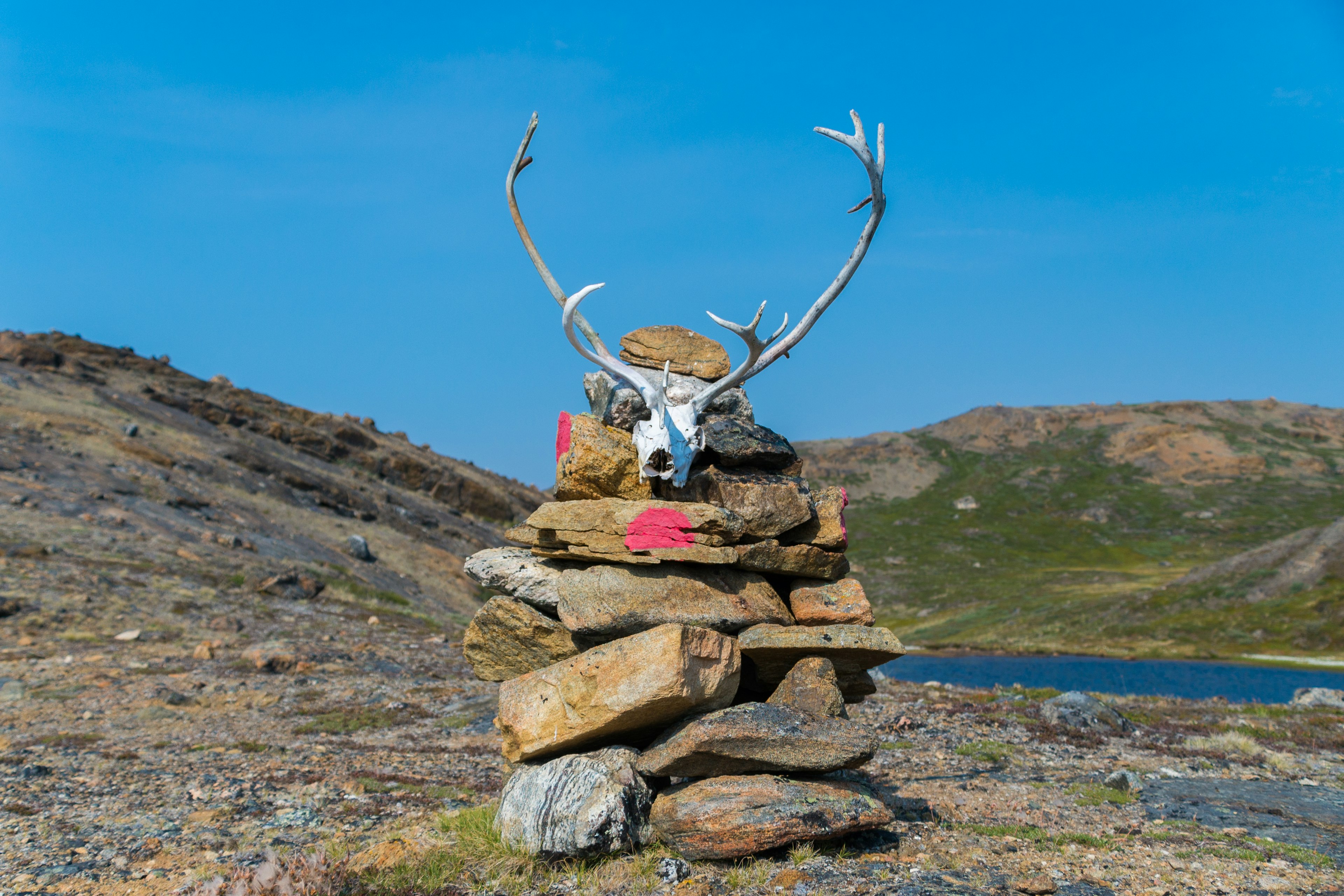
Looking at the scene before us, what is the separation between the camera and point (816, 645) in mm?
8195

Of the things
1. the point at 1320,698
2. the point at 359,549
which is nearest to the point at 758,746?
the point at 1320,698

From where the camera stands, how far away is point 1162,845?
8242 millimetres

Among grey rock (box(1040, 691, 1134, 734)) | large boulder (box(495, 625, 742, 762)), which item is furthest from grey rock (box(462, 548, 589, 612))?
grey rock (box(1040, 691, 1134, 734))

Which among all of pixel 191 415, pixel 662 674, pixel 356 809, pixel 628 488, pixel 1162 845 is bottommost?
pixel 1162 845

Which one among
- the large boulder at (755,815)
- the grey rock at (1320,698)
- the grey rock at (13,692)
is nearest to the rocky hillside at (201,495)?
the grey rock at (13,692)

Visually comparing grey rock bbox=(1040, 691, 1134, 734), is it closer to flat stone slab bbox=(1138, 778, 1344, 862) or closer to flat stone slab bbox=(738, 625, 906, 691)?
flat stone slab bbox=(1138, 778, 1344, 862)

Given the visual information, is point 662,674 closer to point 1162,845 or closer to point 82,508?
point 1162,845

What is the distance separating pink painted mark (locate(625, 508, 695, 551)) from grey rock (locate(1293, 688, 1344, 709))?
20.3 meters

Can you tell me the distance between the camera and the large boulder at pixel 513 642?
29.6ft

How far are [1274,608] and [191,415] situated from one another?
6886cm

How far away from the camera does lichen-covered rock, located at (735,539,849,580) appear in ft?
27.7

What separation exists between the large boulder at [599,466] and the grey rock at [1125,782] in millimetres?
7862

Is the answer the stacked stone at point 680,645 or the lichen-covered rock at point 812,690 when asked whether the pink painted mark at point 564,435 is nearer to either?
the stacked stone at point 680,645

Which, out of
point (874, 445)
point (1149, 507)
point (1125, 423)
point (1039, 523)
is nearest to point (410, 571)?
point (1039, 523)
